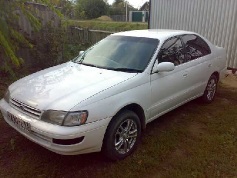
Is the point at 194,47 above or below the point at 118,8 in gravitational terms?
below

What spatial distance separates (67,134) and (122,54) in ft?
5.66

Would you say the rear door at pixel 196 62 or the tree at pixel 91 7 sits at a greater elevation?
the tree at pixel 91 7

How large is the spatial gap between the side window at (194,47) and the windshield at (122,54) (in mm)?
851

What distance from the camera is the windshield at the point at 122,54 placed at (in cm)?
377

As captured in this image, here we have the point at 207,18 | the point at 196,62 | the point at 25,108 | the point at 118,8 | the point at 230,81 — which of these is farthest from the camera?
the point at 118,8

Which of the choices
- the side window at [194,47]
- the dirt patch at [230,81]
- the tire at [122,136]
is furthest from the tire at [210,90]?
the tire at [122,136]

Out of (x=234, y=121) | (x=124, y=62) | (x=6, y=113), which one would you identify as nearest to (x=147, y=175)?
(x=124, y=62)

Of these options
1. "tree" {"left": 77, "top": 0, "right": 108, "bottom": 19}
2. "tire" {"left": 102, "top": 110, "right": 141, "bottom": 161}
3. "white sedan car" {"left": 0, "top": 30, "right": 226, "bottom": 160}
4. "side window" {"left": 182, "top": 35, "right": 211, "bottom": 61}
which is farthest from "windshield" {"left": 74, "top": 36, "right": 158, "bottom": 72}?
"tree" {"left": 77, "top": 0, "right": 108, "bottom": 19}

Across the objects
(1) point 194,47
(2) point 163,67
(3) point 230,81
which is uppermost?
(1) point 194,47

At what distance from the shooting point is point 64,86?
3271 mm

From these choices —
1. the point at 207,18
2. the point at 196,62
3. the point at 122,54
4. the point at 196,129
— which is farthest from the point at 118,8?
the point at 196,129

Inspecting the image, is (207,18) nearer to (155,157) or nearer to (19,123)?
(155,157)

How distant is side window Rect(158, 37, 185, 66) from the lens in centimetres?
399

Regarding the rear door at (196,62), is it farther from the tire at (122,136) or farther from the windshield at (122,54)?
the tire at (122,136)
